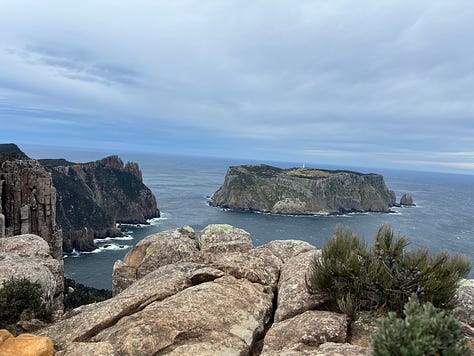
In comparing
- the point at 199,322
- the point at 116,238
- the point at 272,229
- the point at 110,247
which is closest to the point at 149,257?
the point at 199,322

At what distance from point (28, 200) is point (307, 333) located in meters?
78.6

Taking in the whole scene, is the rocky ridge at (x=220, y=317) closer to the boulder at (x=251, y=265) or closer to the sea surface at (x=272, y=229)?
the boulder at (x=251, y=265)

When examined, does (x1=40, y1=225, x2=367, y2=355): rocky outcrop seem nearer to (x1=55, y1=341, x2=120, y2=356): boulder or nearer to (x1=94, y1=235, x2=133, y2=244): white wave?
(x1=55, y1=341, x2=120, y2=356): boulder

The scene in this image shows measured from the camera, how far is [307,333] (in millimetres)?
8828

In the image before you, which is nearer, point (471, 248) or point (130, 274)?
point (130, 274)

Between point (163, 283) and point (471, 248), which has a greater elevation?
point (163, 283)

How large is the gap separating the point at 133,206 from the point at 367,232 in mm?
120062

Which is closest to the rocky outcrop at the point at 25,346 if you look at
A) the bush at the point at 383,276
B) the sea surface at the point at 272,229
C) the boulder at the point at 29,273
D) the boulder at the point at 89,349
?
the boulder at the point at 89,349

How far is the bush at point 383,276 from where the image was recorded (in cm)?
985

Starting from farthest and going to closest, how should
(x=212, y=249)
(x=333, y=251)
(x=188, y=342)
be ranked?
(x=212, y=249) < (x=333, y=251) < (x=188, y=342)

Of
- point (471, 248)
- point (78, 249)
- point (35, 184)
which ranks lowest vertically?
point (78, 249)

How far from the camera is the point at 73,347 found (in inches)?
355

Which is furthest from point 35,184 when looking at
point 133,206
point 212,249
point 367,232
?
point 367,232

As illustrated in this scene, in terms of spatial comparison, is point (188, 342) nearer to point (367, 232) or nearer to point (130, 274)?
point (130, 274)
